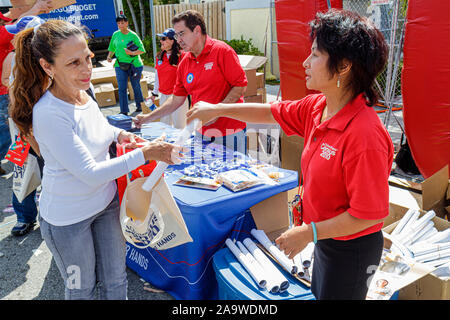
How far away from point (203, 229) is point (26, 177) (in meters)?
1.89

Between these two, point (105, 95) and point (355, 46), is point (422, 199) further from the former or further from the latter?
point (105, 95)

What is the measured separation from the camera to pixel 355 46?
4.27 feet

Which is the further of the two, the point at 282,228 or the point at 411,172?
the point at 411,172

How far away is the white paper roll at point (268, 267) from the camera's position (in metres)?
1.97

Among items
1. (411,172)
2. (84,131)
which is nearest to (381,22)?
(411,172)

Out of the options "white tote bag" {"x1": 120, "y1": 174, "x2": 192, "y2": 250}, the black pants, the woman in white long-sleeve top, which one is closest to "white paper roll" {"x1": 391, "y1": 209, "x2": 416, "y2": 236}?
the black pants

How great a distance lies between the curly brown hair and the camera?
1569 mm

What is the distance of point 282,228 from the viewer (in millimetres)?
2521

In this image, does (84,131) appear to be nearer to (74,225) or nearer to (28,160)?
(74,225)

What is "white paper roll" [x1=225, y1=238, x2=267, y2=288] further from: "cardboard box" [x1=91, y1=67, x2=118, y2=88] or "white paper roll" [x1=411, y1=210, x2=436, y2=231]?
"cardboard box" [x1=91, y1=67, x2=118, y2=88]

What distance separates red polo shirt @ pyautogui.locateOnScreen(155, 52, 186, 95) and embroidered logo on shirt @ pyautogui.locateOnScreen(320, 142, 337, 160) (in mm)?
4081

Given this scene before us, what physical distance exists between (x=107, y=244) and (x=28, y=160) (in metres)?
1.78

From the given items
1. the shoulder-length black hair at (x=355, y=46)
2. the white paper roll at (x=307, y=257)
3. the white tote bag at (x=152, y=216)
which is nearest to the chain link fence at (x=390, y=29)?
the white paper roll at (x=307, y=257)
